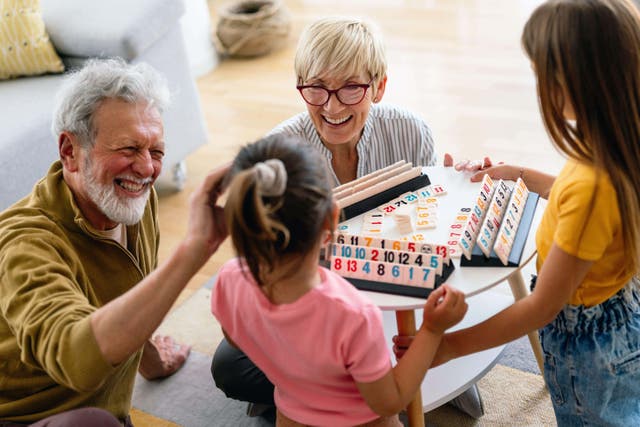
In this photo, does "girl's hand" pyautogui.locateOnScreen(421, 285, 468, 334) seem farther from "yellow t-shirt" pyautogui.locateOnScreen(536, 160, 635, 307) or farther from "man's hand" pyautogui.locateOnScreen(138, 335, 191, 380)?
"man's hand" pyautogui.locateOnScreen(138, 335, 191, 380)

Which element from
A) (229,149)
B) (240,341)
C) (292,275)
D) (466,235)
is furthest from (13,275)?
(229,149)

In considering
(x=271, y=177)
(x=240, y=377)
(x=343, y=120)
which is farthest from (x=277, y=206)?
(x=240, y=377)

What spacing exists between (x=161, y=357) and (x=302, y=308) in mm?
1099

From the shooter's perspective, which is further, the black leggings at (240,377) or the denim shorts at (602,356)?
the black leggings at (240,377)

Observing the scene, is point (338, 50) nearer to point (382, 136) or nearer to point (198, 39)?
point (382, 136)

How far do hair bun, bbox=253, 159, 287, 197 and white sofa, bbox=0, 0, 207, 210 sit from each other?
1545 millimetres

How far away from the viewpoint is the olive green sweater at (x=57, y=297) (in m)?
1.22

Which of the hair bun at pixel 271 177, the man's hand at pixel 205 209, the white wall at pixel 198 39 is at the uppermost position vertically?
the hair bun at pixel 271 177

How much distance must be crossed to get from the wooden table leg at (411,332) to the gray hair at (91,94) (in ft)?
2.35

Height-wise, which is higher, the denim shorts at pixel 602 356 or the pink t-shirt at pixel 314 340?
the pink t-shirt at pixel 314 340

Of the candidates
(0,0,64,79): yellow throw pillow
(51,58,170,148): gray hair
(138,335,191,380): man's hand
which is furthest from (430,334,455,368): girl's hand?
(0,0,64,79): yellow throw pillow

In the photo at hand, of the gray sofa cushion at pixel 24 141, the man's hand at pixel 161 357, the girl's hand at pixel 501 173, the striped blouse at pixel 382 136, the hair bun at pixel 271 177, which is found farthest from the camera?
the gray sofa cushion at pixel 24 141

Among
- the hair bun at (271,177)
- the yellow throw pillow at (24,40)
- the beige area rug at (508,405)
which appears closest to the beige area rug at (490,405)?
the beige area rug at (508,405)

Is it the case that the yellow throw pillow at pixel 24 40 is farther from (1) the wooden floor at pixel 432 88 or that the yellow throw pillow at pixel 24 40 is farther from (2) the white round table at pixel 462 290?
(2) the white round table at pixel 462 290
